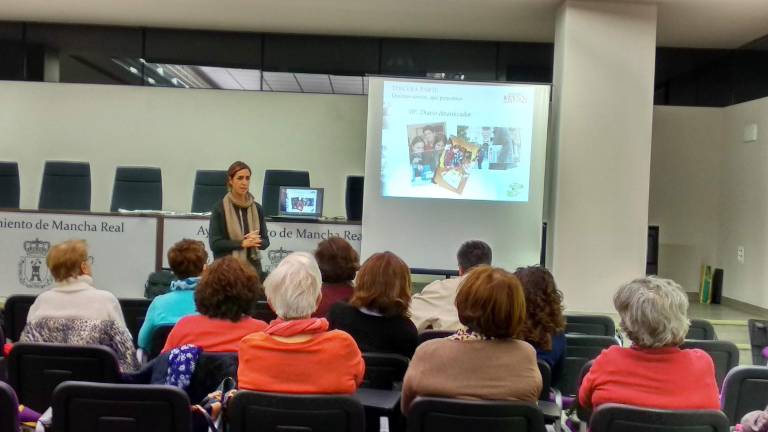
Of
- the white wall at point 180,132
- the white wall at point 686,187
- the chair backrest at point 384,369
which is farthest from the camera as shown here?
the white wall at point 180,132

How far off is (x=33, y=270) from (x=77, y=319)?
3331mm

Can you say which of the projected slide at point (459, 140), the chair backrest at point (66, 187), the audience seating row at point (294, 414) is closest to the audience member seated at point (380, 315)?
the audience seating row at point (294, 414)

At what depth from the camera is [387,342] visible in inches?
101

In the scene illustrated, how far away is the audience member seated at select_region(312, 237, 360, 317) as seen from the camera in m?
3.06

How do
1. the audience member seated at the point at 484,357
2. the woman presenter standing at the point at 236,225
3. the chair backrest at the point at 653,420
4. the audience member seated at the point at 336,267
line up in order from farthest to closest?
the woman presenter standing at the point at 236,225, the audience member seated at the point at 336,267, the audience member seated at the point at 484,357, the chair backrest at the point at 653,420

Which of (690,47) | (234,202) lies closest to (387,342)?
(234,202)

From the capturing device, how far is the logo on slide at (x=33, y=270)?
537 centimetres

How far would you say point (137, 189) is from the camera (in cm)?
668

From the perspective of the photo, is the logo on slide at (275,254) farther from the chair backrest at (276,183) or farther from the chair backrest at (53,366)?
the chair backrest at (53,366)

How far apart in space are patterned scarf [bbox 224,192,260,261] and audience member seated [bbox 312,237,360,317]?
4.02 feet

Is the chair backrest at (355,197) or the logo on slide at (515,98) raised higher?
the logo on slide at (515,98)

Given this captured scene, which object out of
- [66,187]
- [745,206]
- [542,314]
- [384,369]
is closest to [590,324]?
[542,314]

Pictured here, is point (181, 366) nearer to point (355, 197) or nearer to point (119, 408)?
point (119, 408)

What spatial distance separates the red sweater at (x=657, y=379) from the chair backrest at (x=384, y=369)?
68 cm
